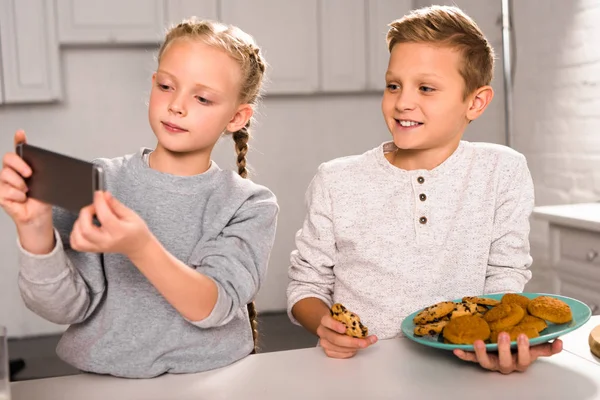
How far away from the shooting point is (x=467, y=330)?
3.60 ft

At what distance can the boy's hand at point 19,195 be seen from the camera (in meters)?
0.93

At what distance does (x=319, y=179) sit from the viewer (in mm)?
1562

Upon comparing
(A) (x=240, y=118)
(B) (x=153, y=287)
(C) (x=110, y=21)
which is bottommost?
(B) (x=153, y=287)

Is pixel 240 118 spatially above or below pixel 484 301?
above

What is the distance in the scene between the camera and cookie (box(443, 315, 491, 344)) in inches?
42.9

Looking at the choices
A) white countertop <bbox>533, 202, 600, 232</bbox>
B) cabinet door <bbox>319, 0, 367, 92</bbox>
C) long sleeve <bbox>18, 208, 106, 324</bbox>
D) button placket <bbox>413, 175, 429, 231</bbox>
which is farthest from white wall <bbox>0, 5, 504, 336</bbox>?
long sleeve <bbox>18, 208, 106, 324</bbox>

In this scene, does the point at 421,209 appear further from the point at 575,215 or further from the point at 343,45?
the point at 343,45

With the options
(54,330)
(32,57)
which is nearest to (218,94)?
(32,57)

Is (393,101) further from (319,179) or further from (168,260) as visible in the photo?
(168,260)

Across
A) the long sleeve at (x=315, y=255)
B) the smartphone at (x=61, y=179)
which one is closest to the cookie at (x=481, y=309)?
the long sleeve at (x=315, y=255)

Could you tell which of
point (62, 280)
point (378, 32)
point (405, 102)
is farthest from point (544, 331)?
point (378, 32)

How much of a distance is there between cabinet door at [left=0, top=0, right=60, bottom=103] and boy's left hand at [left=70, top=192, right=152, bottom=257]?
3.14m

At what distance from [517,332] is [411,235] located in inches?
16.7

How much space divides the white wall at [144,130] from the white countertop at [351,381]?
8.87 feet
